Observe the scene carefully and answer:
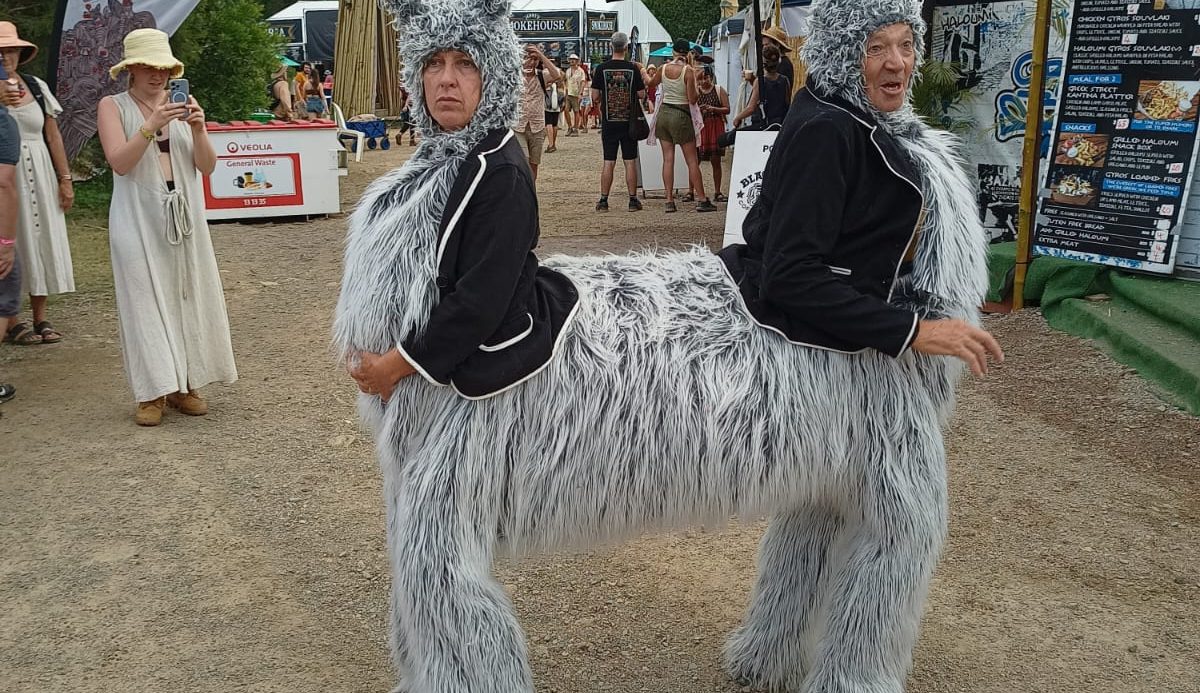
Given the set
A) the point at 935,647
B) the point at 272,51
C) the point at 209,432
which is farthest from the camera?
the point at 272,51

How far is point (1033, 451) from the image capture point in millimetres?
5023

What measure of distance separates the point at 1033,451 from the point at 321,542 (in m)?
3.33

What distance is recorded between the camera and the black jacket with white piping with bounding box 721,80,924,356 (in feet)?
8.00

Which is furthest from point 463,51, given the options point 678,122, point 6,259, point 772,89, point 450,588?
point 678,122

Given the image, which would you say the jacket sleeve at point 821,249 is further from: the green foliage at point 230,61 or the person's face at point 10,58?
the green foliage at point 230,61

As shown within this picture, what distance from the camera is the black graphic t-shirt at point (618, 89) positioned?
11.8 metres

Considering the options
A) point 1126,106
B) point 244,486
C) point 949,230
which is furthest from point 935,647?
point 1126,106

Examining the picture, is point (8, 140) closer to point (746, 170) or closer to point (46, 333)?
point (46, 333)

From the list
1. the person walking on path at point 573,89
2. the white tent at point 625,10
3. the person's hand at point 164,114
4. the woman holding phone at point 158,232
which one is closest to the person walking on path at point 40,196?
the woman holding phone at point 158,232

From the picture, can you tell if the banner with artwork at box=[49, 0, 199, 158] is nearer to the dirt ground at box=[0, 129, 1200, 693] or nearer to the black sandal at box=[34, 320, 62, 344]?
the black sandal at box=[34, 320, 62, 344]

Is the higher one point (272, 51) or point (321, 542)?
point (272, 51)

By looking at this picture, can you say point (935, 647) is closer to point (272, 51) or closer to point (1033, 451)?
point (1033, 451)

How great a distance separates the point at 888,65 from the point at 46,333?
630 centimetres

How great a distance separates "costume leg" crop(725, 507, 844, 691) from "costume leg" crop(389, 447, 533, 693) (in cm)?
93
